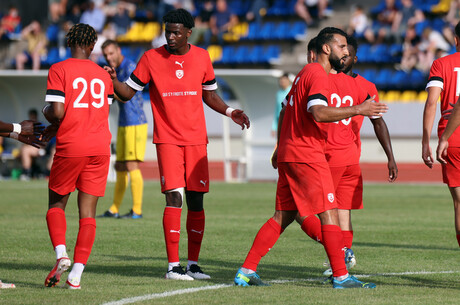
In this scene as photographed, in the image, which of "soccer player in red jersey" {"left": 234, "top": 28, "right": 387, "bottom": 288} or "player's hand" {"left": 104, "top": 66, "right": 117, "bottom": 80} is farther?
"player's hand" {"left": 104, "top": 66, "right": 117, "bottom": 80}

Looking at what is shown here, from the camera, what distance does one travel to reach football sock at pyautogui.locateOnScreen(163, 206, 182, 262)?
7645mm

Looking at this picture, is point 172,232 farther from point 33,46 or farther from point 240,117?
point 33,46

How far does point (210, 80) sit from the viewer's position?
8148 millimetres

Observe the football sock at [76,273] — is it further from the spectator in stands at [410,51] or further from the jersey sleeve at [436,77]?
the spectator in stands at [410,51]

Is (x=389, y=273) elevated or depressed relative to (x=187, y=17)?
depressed

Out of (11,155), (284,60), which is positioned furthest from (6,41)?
(284,60)

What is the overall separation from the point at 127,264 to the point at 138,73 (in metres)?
1.91

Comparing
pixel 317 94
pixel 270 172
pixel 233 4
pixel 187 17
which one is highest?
pixel 233 4

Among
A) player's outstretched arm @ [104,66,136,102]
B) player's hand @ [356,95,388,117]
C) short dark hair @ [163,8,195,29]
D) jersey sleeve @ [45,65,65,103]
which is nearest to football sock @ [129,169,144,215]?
player's outstretched arm @ [104,66,136,102]

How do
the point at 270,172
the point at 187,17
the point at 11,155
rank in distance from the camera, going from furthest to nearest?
the point at 11,155 < the point at 270,172 < the point at 187,17

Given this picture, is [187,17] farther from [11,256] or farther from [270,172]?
[270,172]

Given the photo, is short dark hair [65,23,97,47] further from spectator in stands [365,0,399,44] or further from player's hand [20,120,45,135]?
spectator in stands [365,0,399,44]

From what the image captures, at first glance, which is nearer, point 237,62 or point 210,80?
point 210,80

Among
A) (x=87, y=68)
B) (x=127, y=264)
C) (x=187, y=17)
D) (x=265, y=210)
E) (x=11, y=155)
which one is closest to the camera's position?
(x=87, y=68)
